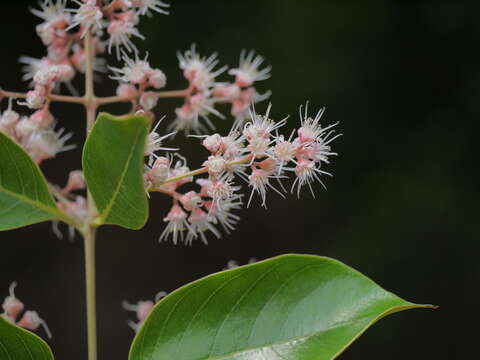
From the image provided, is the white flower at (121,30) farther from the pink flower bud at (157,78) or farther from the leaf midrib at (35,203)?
the leaf midrib at (35,203)

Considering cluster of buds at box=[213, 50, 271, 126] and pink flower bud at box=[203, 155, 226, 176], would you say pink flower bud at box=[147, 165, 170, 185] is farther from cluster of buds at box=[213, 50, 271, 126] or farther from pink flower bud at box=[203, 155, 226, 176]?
cluster of buds at box=[213, 50, 271, 126]

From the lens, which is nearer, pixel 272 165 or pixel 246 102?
pixel 272 165

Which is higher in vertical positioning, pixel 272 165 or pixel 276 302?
pixel 272 165

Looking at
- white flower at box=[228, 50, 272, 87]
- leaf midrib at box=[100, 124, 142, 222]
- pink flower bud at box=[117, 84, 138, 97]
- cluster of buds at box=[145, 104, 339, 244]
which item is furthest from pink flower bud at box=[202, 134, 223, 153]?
white flower at box=[228, 50, 272, 87]

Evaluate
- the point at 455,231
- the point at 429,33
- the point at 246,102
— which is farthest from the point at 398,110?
the point at 246,102

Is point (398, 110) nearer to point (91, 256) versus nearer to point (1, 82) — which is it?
point (1, 82)

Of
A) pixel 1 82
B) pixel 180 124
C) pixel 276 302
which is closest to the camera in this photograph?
pixel 276 302

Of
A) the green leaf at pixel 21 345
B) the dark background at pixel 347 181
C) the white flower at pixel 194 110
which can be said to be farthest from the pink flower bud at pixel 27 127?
the dark background at pixel 347 181

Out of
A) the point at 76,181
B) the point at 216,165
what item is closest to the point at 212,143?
the point at 216,165
